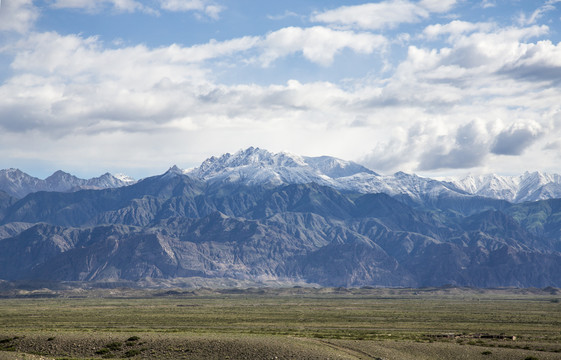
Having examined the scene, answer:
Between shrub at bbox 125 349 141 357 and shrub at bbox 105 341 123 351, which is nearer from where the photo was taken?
shrub at bbox 125 349 141 357

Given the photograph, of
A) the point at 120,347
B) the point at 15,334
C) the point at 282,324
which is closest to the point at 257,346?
the point at 120,347

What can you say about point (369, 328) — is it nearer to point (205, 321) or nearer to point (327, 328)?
point (327, 328)

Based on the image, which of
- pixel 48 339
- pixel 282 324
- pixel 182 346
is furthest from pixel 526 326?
pixel 48 339

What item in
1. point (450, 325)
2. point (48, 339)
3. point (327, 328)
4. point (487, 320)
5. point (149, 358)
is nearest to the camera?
point (149, 358)

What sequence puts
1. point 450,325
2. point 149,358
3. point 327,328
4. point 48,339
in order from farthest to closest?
point 450,325 < point 327,328 < point 48,339 < point 149,358

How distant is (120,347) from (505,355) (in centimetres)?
4872

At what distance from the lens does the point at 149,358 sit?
3142 inches

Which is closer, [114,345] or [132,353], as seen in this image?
[132,353]

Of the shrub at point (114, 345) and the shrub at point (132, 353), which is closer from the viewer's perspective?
the shrub at point (132, 353)

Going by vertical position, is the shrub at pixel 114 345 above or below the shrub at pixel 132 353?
above

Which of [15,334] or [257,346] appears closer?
[257,346]

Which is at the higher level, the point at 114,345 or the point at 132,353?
A: the point at 114,345

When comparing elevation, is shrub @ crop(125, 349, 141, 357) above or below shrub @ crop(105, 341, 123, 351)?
below

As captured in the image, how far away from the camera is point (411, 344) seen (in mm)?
90125
